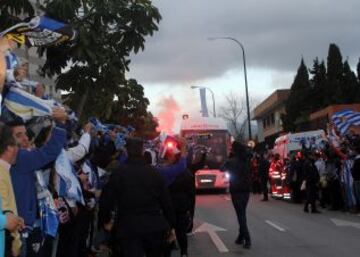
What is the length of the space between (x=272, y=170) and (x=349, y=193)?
8067 millimetres

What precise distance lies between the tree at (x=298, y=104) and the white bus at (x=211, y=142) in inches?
711

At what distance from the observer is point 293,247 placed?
1210cm

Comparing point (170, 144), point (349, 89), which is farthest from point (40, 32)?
point (349, 89)

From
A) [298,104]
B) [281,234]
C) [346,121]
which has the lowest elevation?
[281,234]

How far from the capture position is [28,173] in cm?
568

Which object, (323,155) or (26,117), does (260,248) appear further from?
(323,155)

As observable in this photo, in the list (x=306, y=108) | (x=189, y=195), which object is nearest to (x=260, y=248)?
(x=189, y=195)

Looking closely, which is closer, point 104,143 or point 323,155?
point 104,143

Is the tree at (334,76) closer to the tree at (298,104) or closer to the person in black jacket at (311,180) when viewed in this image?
the tree at (298,104)

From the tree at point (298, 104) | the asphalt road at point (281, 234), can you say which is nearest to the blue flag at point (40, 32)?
the asphalt road at point (281, 234)

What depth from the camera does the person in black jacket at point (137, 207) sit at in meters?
6.74

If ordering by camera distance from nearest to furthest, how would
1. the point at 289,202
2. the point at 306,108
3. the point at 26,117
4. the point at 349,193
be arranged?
the point at 26,117
the point at 349,193
the point at 289,202
the point at 306,108

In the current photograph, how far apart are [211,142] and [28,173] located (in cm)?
2681

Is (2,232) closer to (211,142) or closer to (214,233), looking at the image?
(214,233)
